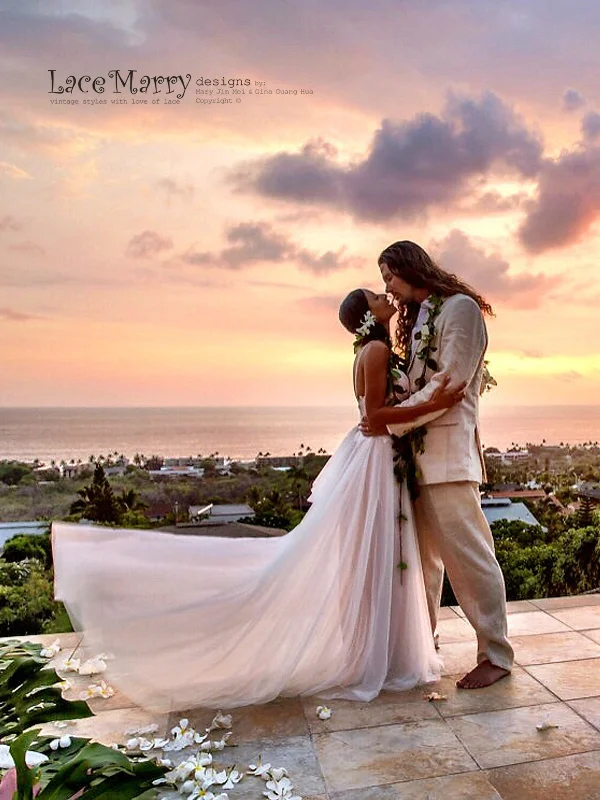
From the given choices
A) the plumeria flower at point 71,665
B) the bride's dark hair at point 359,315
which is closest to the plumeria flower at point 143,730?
the plumeria flower at point 71,665

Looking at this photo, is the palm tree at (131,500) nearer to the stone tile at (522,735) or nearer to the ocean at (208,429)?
the ocean at (208,429)

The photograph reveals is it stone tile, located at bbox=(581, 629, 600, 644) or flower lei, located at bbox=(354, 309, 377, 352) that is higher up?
flower lei, located at bbox=(354, 309, 377, 352)

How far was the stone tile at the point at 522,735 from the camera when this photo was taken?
2268mm

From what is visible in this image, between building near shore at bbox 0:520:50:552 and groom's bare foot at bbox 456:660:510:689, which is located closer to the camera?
groom's bare foot at bbox 456:660:510:689

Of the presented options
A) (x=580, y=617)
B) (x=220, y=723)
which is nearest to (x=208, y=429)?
(x=580, y=617)

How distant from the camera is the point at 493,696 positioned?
273cm

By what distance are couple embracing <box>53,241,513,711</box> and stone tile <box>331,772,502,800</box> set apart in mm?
597

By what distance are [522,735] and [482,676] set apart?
0.44 metres

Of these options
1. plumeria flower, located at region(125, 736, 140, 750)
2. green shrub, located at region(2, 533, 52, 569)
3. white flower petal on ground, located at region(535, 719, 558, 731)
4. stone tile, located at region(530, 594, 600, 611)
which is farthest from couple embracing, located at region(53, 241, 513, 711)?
green shrub, located at region(2, 533, 52, 569)

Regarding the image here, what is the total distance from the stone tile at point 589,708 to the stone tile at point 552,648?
0.41 m

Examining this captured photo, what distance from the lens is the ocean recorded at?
477 cm

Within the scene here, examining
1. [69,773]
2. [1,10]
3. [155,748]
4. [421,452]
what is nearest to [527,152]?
[421,452]

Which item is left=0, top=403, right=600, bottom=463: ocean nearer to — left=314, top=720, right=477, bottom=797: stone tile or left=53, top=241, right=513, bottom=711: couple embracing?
left=53, top=241, right=513, bottom=711: couple embracing

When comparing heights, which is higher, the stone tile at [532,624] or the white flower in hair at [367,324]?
Answer: the white flower in hair at [367,324]
